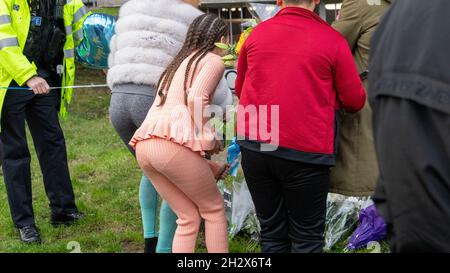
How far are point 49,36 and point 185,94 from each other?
1.70 meters

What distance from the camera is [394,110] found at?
4.83 ft

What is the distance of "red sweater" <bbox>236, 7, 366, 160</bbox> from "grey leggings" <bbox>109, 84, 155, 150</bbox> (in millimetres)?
900

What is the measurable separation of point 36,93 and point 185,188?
1630 millimetres

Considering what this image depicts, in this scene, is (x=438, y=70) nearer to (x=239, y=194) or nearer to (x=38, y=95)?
(x=239, y=194)

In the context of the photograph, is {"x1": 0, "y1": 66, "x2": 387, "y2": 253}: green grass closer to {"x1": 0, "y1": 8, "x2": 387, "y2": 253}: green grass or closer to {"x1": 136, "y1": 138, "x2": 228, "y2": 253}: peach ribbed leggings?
{"x1": 0, "y1": 8, "x2": 387, "y2": 253}: green grass

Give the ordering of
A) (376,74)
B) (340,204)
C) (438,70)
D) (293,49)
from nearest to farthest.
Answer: (438,70) < (376,74) < (293,49) < (340,204)

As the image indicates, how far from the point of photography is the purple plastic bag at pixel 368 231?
410 cm

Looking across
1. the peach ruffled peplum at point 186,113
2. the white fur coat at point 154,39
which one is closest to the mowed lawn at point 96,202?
the peach ruffled peplum at point 186,113

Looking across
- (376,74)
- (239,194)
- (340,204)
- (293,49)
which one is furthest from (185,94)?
(376,74)

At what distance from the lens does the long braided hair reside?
3420 millimetres

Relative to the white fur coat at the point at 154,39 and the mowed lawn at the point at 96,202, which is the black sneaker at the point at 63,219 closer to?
the mowed lawn at the point at 96,202

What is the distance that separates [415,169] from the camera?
1.45m

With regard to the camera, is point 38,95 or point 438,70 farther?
point 38,95

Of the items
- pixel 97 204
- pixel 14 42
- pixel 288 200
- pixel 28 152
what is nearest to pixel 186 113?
pixel 288 200
